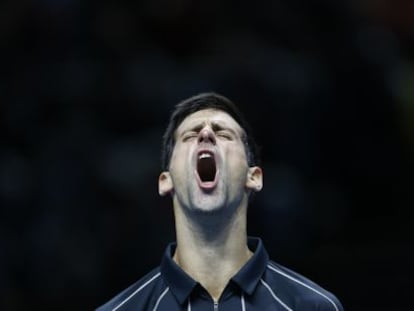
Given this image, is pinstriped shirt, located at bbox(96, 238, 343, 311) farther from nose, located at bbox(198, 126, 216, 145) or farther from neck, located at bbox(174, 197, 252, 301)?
nose, located at bbox(198, 126, 216, 145)

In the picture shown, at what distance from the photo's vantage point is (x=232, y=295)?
3.29 metres

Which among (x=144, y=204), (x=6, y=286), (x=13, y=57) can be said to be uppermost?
(x=13, y=57)

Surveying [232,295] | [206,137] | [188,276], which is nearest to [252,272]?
[232,295]

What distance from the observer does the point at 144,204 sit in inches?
216

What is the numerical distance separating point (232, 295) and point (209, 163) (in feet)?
1.35

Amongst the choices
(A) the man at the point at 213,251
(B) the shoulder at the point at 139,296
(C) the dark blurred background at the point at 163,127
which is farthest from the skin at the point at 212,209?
(C) the dark blurred background at the point at 163,127

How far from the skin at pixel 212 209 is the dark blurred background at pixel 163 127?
176 centimetres

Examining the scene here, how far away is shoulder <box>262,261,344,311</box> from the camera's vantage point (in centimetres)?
327

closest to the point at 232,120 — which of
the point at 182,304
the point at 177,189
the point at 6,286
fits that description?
the point at 177,189

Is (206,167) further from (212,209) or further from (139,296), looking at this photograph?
(139,296)

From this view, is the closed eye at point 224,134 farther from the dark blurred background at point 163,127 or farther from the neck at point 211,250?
the dark blurred background at point 163,127

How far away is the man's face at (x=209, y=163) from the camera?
3.26 meters

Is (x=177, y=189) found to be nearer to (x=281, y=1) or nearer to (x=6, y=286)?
(x=6, y=286)

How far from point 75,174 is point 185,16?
3.80ft
